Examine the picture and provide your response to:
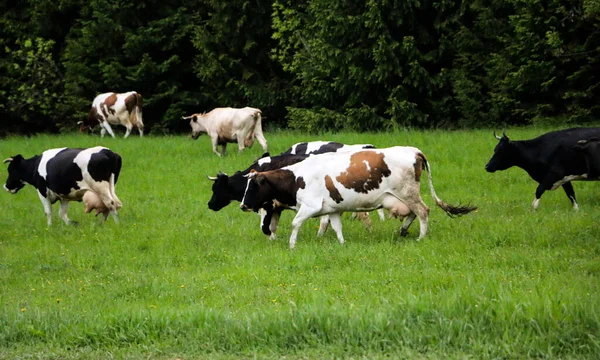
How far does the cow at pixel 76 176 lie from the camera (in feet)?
59.8

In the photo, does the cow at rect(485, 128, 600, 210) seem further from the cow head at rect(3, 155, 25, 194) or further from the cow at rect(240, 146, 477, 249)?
the cow head at rect(3, 155, 25, 194)

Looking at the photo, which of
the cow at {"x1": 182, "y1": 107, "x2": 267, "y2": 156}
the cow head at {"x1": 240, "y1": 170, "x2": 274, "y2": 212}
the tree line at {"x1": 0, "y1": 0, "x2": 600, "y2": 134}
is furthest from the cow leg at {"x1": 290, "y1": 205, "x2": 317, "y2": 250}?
the tree line at {"x1": 0, "y1": 0, "x2": 600, "y2": 134}

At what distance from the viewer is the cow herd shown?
1505 cm

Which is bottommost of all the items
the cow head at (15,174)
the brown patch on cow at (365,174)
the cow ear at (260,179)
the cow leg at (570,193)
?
the cow head at (15,174)

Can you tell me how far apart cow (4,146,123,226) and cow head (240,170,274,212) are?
3657 mm

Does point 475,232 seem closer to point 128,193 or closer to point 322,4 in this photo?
point 128,193

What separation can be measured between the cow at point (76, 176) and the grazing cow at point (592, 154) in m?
8.81

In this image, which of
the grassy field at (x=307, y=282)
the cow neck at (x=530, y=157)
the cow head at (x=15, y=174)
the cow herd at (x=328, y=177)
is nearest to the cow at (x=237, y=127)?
the grassy field at (x=307, y=282)

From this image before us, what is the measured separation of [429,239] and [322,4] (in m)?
22.4

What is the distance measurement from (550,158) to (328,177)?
16.4ft

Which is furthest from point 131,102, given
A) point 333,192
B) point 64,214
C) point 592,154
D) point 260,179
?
point 592,154

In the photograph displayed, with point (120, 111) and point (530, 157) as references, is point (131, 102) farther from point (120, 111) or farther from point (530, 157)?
point (530, 157)

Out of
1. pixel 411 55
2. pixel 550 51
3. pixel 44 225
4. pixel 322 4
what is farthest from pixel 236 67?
pixel 44 225

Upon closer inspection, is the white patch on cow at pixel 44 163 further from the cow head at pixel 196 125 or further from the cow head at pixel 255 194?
the cow head at pixel 196 125
